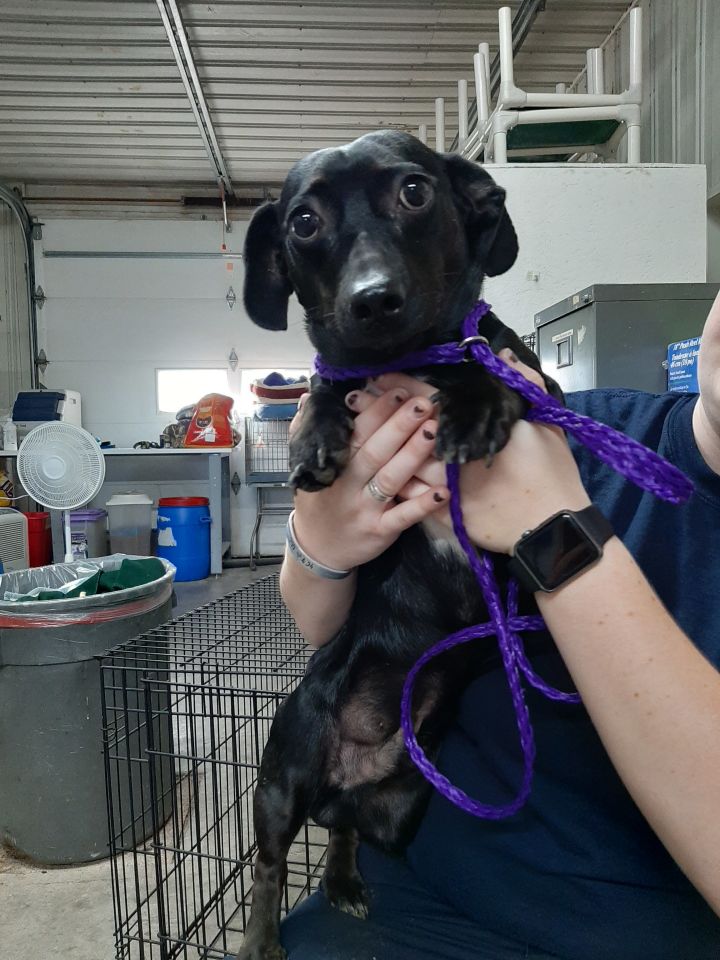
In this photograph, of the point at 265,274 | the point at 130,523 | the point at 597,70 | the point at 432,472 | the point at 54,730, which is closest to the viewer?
the point at 432,472

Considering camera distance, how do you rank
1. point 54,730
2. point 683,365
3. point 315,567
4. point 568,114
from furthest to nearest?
1. point 568,114
2. point 683,365
3. point 54,730
4. point 315,567

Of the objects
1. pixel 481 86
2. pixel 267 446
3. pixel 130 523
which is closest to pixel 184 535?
pixel 130 523

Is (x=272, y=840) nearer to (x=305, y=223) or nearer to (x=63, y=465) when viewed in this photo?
(x=305, y=223)

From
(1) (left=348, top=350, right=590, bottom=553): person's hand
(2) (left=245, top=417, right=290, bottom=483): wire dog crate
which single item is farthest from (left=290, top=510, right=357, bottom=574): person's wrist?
(2) (left=245, top=417, right=290, bottom=483): wire dog crate

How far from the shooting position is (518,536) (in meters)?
0.71

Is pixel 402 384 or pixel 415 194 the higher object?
pixel 415 194

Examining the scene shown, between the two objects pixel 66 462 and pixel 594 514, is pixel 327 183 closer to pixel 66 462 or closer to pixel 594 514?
pixel 594 514

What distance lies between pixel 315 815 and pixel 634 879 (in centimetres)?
46

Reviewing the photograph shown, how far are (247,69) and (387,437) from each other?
14.7 ft

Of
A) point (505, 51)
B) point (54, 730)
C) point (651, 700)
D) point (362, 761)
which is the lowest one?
point (54, 730)

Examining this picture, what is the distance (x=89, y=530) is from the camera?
5.04m

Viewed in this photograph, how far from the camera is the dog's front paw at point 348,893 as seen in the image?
891 mm

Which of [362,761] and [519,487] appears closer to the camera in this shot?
[519,487]

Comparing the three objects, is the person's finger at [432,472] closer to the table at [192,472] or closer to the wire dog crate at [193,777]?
the wire dog crate at [193,777]
